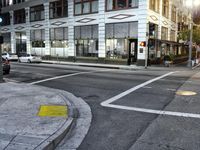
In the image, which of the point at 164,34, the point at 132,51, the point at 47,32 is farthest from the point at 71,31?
the point at 164,34

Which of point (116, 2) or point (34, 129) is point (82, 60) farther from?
point (34, 129)

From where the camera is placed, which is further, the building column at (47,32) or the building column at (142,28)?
the building column at (47,32)

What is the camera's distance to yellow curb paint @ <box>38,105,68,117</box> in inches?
306

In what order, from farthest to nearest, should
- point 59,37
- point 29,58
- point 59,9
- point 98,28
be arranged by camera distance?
point 59,37 < point 59,9 < point 29,58 < point 98,28

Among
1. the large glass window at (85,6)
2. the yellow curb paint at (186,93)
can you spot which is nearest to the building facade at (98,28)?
the large glass window at (85,6)

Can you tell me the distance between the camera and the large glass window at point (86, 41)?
33.4 metres

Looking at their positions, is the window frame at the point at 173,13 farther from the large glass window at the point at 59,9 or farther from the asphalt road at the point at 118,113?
the asphalt road at the point at 118,113

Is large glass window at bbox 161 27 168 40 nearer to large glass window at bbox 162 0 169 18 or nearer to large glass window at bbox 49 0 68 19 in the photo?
large glass window at bbox 162 0 169 18

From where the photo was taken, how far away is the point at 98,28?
107 feet

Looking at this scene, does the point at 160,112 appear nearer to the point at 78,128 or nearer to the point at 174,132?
the point at 174,132

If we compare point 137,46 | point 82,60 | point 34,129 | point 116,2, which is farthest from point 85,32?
point 34,129

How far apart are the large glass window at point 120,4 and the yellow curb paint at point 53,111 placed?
23.1 metres

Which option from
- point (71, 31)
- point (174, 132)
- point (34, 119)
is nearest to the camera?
point (174, 132)

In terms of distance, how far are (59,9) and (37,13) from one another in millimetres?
5758
